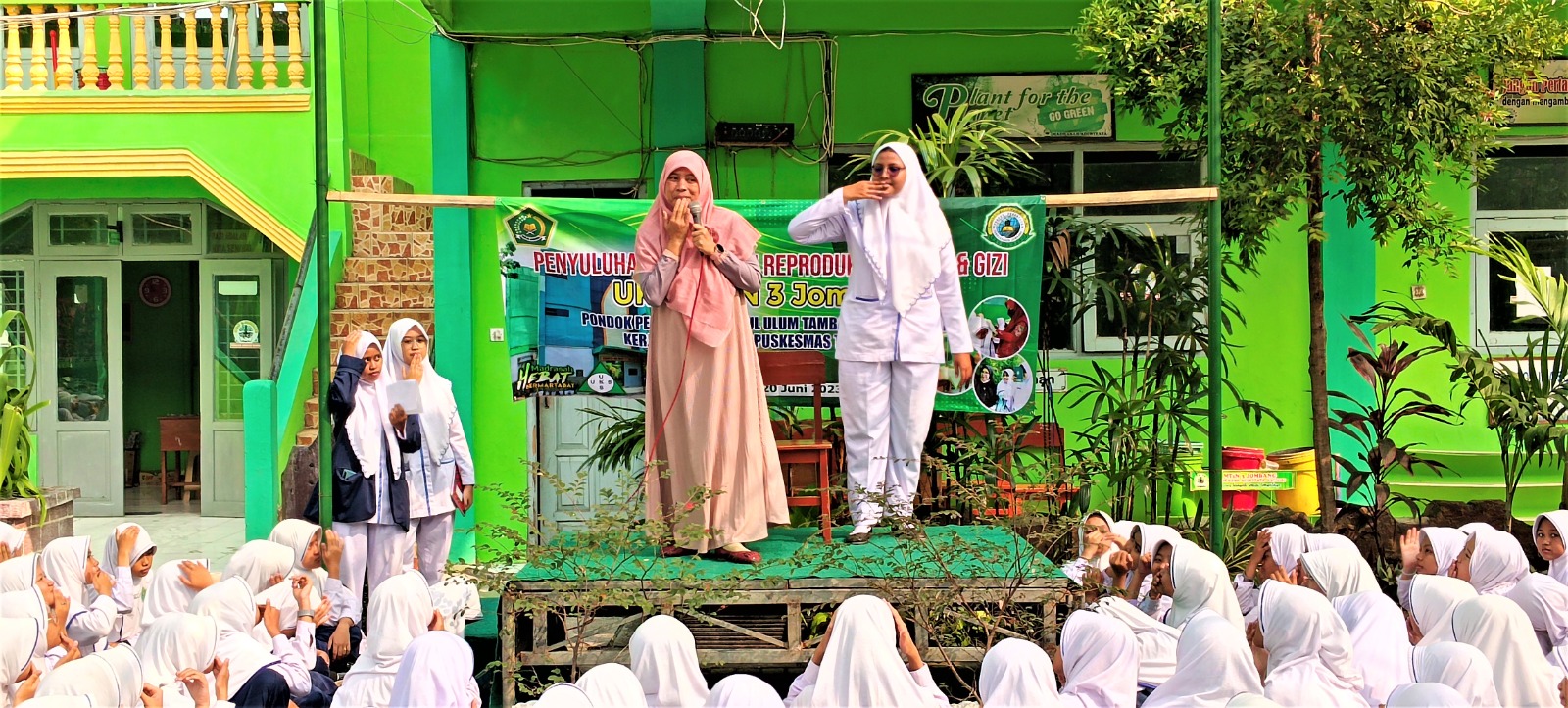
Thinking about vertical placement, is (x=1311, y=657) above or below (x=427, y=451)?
below

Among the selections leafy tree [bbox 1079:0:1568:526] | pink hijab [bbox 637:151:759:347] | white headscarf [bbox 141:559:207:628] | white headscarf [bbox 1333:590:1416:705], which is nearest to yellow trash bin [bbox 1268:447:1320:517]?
leafy tree [bbox 1079:0:1568:526]

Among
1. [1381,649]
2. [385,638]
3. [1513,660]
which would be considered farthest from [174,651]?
[1513,660]

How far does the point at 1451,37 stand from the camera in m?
6.61

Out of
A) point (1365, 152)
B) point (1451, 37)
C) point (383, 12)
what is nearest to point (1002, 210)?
point (1365, 152)

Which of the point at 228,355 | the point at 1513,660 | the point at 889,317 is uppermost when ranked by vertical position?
the point at 889,317

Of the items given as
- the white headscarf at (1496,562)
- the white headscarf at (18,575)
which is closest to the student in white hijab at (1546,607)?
the white headscarf at (1496,562)

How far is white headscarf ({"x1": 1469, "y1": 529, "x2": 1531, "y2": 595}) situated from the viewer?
18.1 feet

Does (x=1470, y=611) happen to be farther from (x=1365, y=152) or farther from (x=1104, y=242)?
(x=1104, y=242)

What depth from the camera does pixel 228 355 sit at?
10547 mm

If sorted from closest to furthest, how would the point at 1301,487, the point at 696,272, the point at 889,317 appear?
the point at 696,272 → the point at 889,317 → the point at 1301,487

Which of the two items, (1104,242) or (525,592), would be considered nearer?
(525,592)

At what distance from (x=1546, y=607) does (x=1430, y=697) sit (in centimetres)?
198

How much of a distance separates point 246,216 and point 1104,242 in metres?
5.61

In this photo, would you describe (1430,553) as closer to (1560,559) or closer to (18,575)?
(1560,559)
